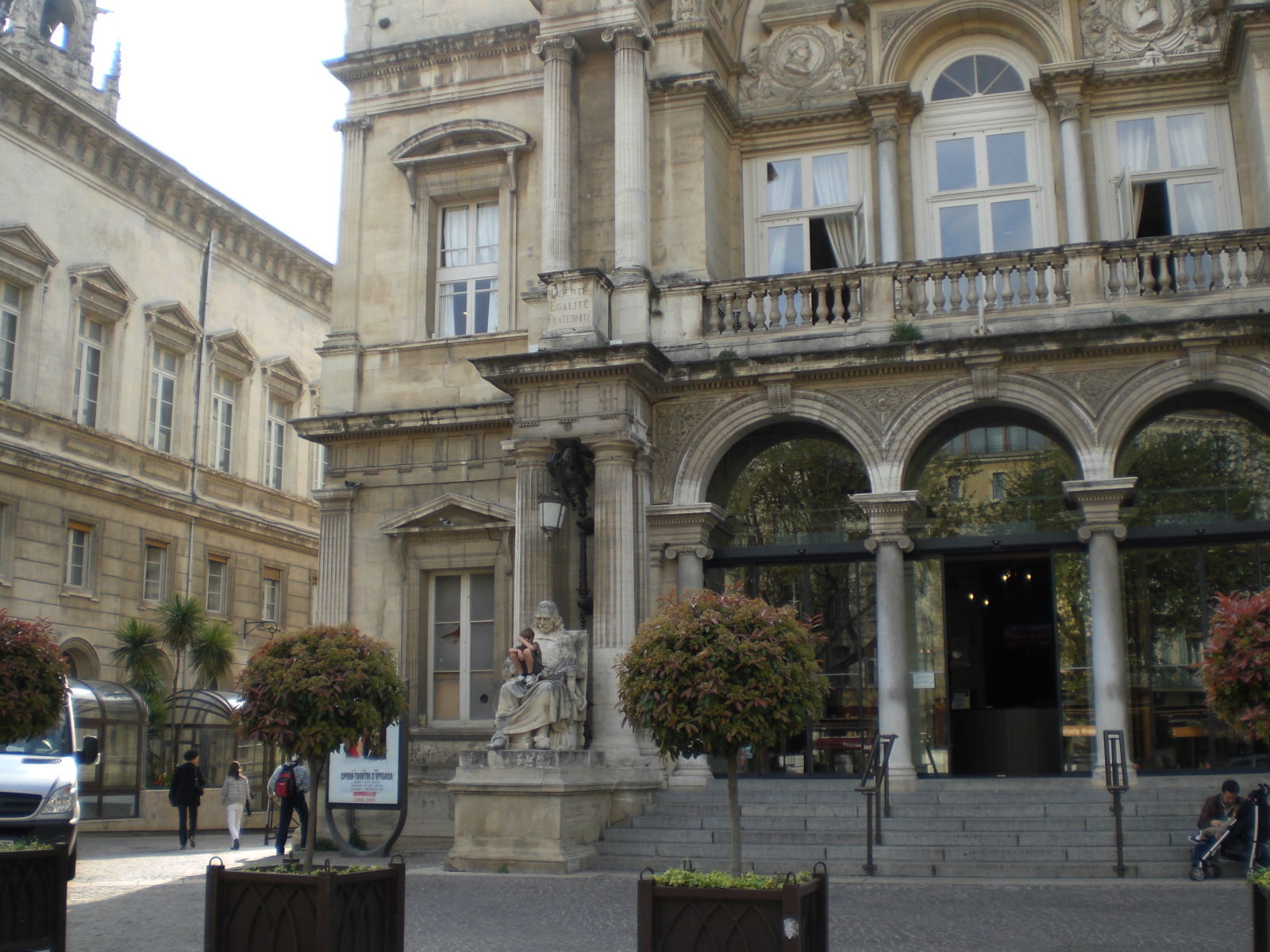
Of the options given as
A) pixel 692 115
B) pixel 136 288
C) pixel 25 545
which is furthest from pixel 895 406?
pixel 136 288

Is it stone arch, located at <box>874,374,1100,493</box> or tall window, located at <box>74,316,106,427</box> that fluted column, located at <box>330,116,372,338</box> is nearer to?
stone arch, located at <box>874,374,1100,493</box>

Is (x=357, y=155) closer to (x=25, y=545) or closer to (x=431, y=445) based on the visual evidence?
(x=431, y=445)

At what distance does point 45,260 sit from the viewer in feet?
97.8

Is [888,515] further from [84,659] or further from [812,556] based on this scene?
[84,659]

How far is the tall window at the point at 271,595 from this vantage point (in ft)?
120

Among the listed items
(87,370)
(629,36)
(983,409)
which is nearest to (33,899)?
(983,409)

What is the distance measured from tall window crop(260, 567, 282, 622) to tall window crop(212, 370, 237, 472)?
10.3 feet

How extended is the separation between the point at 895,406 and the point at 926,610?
Answer: 9.15ft

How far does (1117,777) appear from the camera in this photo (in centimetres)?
1523

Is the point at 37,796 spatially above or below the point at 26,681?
below

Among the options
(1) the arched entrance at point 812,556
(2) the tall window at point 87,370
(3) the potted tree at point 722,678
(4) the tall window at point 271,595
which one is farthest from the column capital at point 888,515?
(4) the tall window at point 271,595

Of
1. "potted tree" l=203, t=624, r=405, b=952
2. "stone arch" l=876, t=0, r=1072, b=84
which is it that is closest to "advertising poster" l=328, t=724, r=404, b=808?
"potted tree" l=203, t=624, r=405, b=952

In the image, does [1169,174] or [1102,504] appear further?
[1169,174]

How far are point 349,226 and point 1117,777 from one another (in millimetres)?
14306
